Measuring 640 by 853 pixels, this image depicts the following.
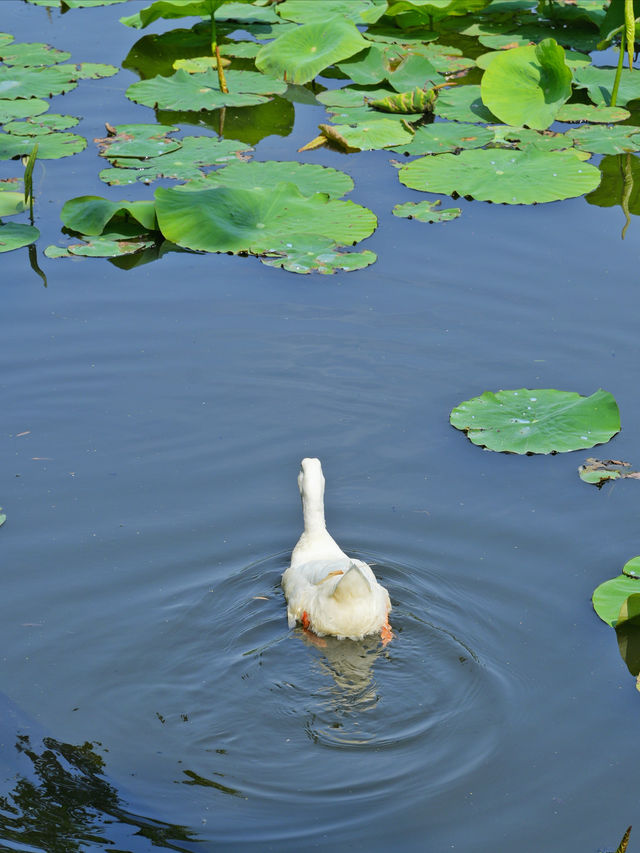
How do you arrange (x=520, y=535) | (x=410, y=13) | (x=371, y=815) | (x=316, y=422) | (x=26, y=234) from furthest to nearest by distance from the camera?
(x=410, y=13) → (x=26, y=234) → (x=316, y=422) → (x=520, y=535) → (x=371, y=815)

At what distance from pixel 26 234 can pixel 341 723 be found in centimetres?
504

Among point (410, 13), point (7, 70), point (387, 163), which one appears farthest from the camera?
point (410, 13)

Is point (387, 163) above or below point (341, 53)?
below

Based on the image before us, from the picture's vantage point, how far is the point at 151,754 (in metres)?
4.06

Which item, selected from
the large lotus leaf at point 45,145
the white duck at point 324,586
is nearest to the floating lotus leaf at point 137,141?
the large lotus leaf at point 45,145

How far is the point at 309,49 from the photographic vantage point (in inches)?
419

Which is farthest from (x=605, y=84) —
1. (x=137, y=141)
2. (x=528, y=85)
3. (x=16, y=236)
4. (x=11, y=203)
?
(x=16, y=236)

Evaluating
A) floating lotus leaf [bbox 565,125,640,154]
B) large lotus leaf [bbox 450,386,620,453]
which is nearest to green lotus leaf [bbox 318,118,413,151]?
floating lotus leaf [bbox 565,125,640,154]

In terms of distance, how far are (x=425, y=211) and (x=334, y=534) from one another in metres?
3.65

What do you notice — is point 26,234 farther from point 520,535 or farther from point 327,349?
point 520,535

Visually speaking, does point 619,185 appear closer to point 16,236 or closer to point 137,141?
point 137,141

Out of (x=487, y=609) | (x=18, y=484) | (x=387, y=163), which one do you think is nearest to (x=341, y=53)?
(x=387, y=163)

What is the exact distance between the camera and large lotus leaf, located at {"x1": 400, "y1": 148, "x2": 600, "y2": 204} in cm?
815

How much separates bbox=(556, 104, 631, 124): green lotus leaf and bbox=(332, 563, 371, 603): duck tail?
21.5 ft
